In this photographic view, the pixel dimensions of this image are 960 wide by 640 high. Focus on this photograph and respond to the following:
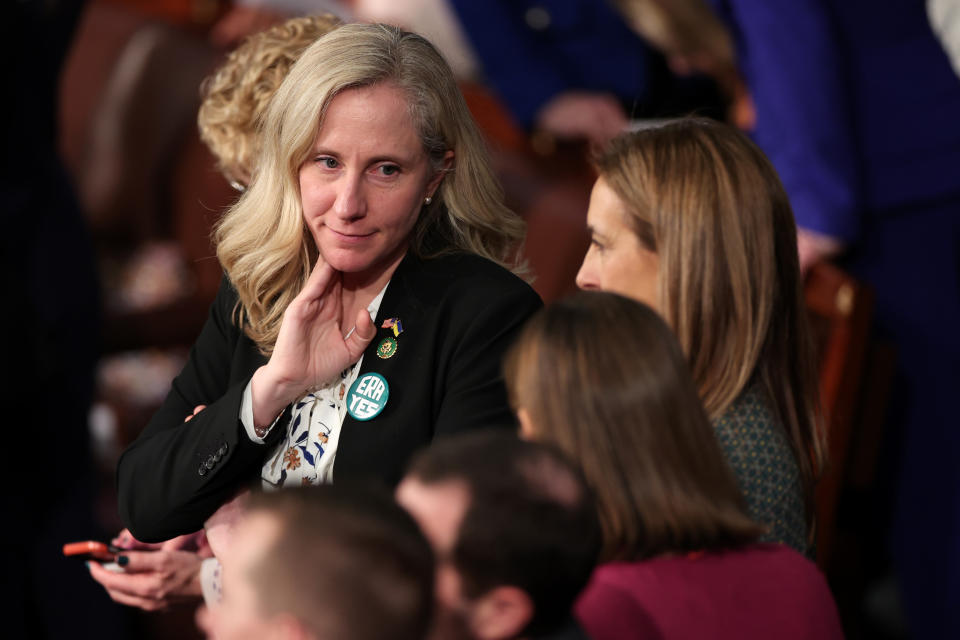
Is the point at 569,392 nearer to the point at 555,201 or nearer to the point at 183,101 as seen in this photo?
the point at 555,201

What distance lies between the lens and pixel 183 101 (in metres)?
4.39

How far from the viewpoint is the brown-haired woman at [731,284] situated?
158 cm

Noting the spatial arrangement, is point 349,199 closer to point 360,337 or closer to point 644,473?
point 360,337

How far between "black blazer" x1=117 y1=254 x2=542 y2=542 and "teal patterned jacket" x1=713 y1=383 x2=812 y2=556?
0.98 feet

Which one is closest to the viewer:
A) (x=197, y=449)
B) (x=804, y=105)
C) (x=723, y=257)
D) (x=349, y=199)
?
(x=349, y=199)

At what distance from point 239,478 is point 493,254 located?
394 mm

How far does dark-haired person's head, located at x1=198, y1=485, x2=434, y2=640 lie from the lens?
3.19 ft

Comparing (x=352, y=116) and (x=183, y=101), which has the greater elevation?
(x=352, y=116)

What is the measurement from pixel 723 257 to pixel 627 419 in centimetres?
41

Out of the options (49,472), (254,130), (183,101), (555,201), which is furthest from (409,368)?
(183,101)

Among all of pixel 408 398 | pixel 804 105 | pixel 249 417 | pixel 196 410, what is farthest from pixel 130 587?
pixel 804 105

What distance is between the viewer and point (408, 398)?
1.44 meters

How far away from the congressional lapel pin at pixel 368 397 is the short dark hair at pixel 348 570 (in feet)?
1.41

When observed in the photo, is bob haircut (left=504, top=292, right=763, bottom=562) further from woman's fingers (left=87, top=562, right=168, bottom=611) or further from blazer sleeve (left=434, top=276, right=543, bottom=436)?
woman's fingers (left=87, top=562, right=168, bottom=611)
